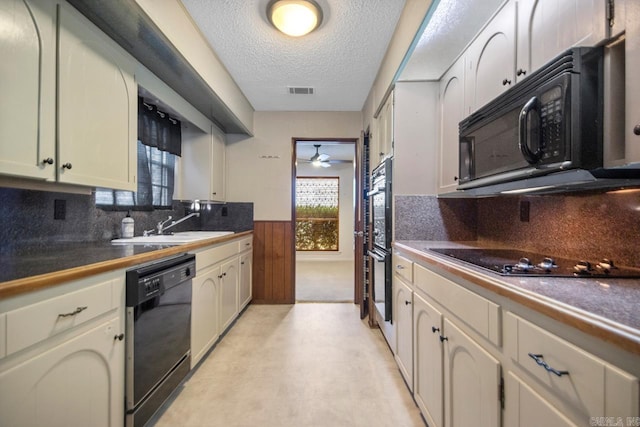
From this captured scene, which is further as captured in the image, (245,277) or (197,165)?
(245,277)

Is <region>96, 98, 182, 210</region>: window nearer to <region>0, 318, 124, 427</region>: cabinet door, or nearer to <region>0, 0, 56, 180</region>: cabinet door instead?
<region>0, 0, 56, 180</region>: cabinet door

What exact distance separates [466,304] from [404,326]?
0.87m

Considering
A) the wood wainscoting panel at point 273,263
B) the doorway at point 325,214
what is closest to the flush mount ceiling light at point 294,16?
the wood wainscoting panel at point 273,263

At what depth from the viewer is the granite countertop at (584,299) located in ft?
1.69

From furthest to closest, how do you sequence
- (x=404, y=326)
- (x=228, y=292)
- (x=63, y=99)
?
(x=228, y=292)
(x=404, y=326)
(x=63, y=99)

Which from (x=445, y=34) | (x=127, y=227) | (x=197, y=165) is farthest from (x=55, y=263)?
(x=445, y=34)

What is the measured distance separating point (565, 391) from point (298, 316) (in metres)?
2.76

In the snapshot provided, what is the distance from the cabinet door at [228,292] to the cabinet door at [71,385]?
1198 mm

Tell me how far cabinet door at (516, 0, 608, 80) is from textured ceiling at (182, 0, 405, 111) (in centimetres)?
91

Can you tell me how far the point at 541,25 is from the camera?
110 cm

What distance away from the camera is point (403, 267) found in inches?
72.9

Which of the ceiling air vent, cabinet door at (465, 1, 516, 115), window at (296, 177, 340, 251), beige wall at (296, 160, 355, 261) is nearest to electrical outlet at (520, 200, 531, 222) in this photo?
cabinet door at (465, 1, 516, 115)

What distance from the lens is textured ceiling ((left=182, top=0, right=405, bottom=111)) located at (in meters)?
1.86

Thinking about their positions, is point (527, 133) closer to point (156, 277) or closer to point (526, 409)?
point (526, 409)
